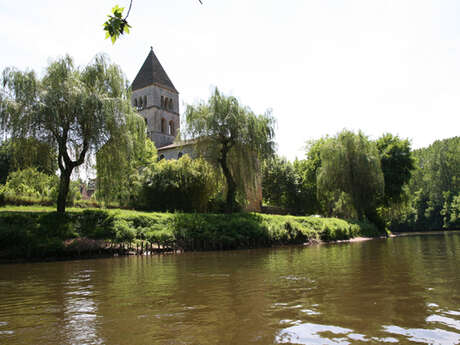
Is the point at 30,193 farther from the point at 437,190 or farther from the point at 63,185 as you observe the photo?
the point at 437,190

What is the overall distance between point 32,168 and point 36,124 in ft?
6.94

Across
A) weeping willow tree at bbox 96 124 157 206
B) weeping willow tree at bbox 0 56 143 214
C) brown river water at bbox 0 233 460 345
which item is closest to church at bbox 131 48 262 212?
weeping willow tree at bbox 96 124 157 206

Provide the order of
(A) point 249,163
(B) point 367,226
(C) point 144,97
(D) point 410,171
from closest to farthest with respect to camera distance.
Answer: (A) point 249,163, (B) point 367,226, (D) point 410,171, (C) point 144,97

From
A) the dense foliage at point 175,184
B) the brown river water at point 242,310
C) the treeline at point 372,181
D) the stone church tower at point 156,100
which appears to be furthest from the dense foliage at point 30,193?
the stone church tower at point 156,100

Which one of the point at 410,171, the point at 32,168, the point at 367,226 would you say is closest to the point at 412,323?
the point at 32,168

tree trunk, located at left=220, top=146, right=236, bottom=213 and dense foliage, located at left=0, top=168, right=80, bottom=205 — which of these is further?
tree trunk, located at left=220, top=146, right=236, bottom=213

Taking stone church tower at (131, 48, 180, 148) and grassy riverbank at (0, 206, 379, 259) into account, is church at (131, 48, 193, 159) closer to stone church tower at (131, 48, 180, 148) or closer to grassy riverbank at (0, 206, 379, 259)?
stone church tower at (131, 48, 180, 148)

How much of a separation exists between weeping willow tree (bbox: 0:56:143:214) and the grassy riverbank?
66.2 inches

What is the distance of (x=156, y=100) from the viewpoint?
192 feet

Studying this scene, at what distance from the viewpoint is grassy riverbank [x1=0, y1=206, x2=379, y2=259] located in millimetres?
14438

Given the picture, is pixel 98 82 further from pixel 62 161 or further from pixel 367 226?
pixel 367 226

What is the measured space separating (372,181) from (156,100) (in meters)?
37.9

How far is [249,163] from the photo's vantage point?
80.5 feet

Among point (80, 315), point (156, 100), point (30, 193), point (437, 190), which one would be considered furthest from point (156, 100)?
point (80, 315)
